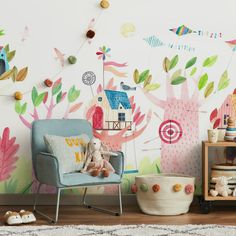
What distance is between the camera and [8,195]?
14.7ft

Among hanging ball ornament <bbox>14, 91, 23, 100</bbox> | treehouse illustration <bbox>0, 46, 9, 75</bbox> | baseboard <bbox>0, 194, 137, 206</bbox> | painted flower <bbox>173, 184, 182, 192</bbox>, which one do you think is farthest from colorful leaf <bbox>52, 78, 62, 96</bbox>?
painted flower <bbox>173, 184, 182, 192</bbox>

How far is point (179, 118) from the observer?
14.8ft

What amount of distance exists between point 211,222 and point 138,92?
1216 mm

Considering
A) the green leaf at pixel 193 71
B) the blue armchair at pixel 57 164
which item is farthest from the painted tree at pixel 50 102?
the green leaf at pixel 193 71

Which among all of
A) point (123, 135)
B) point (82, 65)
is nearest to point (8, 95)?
point (82, 65)

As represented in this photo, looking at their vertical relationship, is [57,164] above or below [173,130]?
below

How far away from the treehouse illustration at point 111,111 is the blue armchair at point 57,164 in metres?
0.18

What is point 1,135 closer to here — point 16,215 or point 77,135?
point 77,135

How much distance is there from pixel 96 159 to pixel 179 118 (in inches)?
32.9

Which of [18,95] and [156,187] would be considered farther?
[18,95]

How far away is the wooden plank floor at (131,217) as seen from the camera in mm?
3832

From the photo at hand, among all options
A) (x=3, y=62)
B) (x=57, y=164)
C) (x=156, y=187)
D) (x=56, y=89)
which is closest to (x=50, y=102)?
(x=56, y=89)

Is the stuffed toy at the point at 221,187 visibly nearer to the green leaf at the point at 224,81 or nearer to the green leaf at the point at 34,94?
the green leaf at the point at 224,81

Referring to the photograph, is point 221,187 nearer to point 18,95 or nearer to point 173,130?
point 173,130
